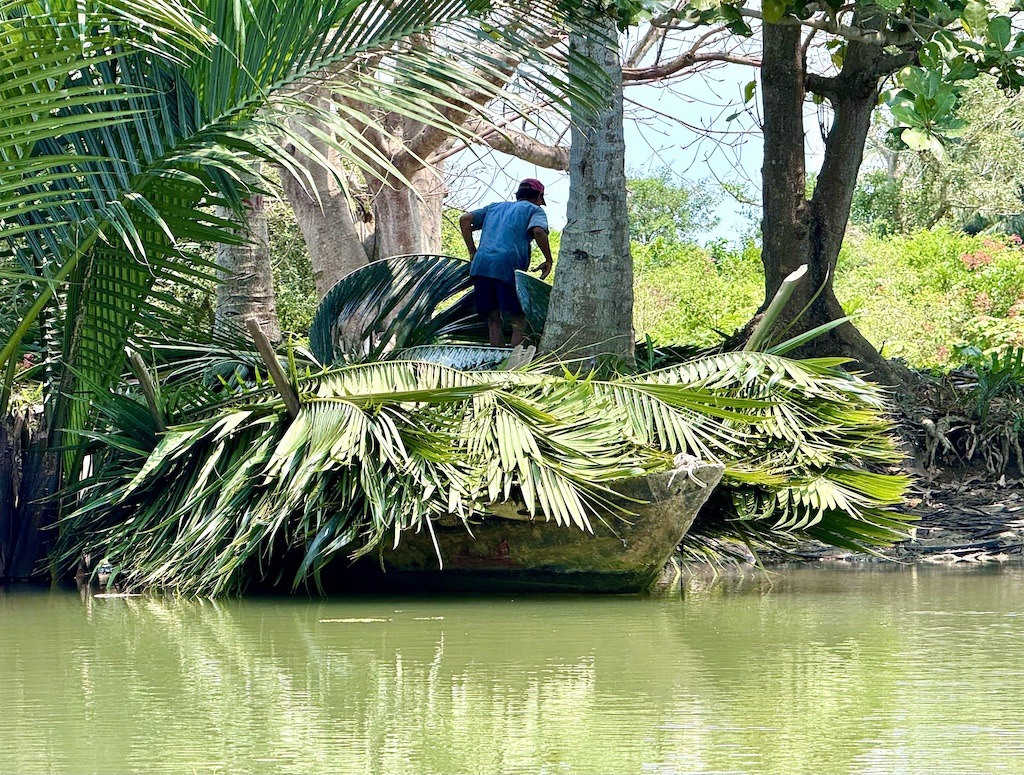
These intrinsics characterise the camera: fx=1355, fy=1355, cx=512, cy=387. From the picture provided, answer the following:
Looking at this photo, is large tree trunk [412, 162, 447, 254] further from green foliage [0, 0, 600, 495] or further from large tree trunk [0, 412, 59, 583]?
green foliage [0, 0, 600, 495]

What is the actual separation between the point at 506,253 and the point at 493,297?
374 mm

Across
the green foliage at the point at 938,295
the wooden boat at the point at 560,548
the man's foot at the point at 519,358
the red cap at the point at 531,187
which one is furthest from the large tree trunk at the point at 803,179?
the green foliage at the point at 938,295

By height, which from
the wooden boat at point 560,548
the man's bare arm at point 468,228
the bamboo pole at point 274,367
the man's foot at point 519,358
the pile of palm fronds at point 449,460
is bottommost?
the wooden boat at point 560,548

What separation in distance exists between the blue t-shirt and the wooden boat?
2229 millimetres

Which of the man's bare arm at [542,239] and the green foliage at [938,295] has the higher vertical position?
the green foliage at [938,295]

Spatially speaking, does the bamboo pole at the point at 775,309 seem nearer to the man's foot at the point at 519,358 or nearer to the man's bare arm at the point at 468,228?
the man's foot at the point at 519,358

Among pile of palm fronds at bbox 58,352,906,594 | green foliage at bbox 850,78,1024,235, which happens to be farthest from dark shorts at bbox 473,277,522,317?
green foliage at bbox 850,78,1024,235

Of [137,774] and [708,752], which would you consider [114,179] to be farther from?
[708,752]

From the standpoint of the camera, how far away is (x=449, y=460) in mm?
5922

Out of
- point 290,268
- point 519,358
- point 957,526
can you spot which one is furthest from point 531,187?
point 290,268

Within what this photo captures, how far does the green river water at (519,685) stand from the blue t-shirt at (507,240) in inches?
96.6

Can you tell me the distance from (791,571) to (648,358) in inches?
58.6

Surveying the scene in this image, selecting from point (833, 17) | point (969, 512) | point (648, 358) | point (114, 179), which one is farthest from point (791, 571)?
point (114, 179)

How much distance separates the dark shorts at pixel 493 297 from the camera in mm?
8219
